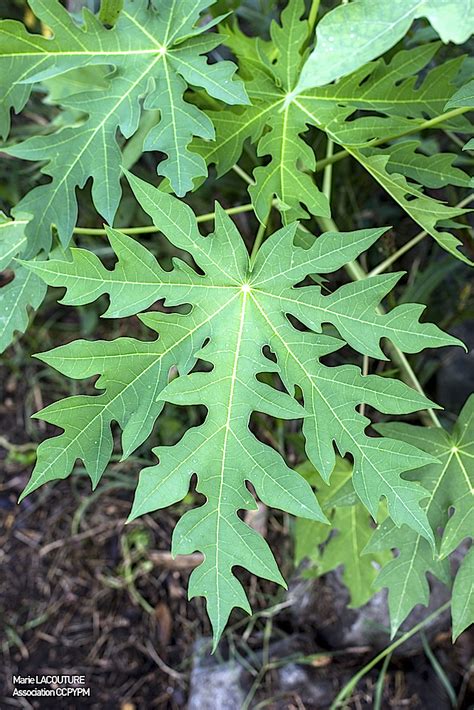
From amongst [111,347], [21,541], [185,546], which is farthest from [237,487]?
[21,541]

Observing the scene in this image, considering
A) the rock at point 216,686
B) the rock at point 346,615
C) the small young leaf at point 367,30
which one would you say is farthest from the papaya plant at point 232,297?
the rock at point 216,686

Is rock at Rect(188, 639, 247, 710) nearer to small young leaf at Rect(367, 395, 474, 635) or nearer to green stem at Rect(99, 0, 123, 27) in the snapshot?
small young leaf at Rect(367, 395, 474, 635)

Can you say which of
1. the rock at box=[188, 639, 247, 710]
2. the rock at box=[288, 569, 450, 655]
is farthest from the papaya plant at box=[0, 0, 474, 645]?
the rock at box=[188, 639, 247, 710]

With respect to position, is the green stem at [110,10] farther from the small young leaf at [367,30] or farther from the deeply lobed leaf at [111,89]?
the small young leaf at [367,30]

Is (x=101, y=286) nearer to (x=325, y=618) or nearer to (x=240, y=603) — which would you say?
(x=240, y=603)

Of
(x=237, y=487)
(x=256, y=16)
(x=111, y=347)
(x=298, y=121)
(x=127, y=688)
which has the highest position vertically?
(x=256, y=16)

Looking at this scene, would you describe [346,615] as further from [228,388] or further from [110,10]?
[110,10]
